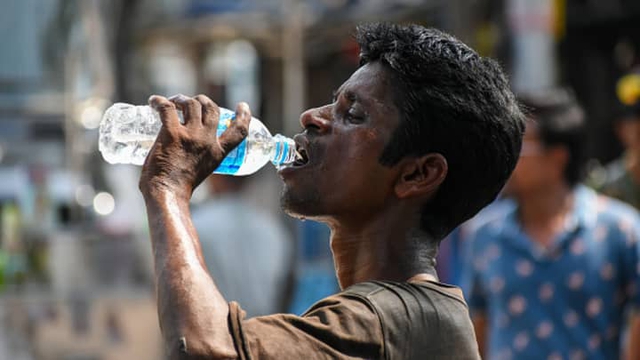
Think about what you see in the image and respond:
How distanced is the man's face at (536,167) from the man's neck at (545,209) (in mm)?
29

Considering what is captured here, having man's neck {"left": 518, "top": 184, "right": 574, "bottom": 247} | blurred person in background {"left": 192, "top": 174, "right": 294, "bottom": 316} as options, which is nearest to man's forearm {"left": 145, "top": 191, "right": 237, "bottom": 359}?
man's neck {"left": 518, "top": 184, "right": 574, "bottom": 247}

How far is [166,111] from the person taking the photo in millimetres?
2479

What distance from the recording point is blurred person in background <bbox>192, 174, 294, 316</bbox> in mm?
6484

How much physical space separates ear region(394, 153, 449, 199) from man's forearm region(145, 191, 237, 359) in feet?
1.48

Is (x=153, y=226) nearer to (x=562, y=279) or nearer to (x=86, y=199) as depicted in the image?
(x=562, y=279)

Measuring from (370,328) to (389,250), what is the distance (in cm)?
31

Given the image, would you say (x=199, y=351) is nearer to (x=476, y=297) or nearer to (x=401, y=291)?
(x=401, y=291)

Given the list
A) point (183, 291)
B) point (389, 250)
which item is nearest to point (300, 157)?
point (389, 250)

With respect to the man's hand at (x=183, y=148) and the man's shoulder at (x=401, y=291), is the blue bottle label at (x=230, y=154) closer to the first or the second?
the man's hand at (x=183, y=148)

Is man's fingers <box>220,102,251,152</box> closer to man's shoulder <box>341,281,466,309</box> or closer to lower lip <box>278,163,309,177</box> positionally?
lower lip <box>278,163,309,177</box>

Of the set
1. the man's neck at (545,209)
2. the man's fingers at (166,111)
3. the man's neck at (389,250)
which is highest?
the man's fingers at (166,111)

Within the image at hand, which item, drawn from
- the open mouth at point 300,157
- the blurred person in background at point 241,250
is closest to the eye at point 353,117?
the open mouth at point 300,157

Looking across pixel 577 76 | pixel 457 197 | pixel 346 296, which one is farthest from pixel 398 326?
pixel 577 76

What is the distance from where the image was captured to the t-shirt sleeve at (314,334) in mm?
2352
